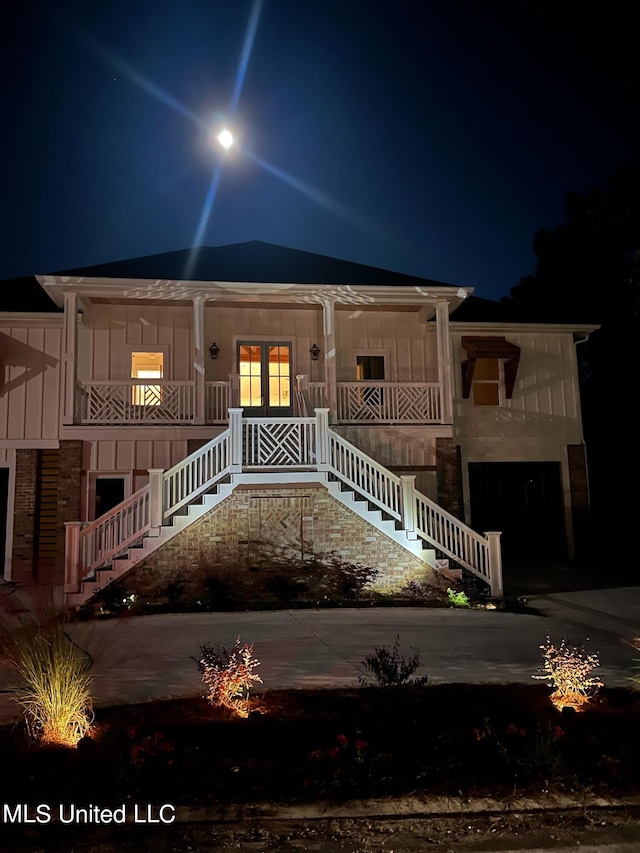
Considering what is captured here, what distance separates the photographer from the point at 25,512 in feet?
47.8

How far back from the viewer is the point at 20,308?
591 inches

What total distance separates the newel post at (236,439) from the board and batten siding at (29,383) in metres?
5.42

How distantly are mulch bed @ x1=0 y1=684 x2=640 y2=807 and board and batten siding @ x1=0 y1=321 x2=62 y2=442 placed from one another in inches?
425

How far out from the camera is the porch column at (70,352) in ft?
43.6

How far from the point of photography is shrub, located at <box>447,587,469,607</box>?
10969 mm

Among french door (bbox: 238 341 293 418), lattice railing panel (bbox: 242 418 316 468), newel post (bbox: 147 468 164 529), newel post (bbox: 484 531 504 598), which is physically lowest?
newel post (bbox: 484 531 504 598)

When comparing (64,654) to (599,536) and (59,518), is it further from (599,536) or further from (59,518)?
(599,536)

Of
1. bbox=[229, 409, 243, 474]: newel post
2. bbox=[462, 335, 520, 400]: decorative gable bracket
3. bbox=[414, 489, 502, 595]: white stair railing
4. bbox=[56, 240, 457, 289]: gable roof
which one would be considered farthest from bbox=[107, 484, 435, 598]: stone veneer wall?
bbox=[462, 335, 520, 400]: decorative gable bracket

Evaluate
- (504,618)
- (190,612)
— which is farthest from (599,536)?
(190,612)

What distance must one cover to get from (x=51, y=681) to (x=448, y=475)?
11.2 m

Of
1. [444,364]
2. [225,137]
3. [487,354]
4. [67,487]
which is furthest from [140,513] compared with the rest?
[487,354]

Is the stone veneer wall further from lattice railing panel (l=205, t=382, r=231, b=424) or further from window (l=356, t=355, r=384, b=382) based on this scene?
window (l=356, t=355, r=384, b=382)

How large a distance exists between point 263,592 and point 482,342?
349 inches

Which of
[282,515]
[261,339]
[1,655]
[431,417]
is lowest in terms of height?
[1,655]
